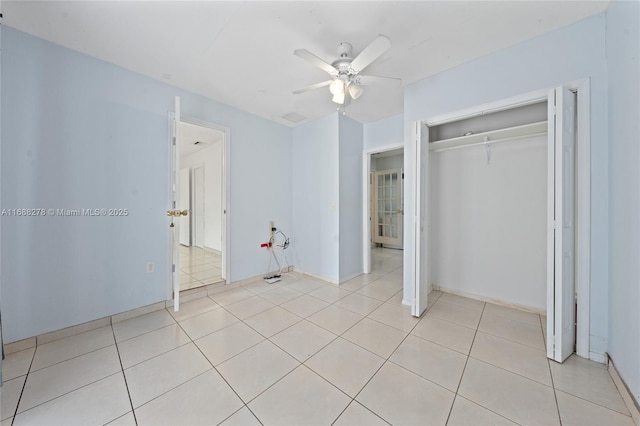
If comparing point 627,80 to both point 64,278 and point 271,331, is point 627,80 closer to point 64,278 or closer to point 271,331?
point 271,331

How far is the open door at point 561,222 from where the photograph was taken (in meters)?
1.75

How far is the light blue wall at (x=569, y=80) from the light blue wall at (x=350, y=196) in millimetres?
1540

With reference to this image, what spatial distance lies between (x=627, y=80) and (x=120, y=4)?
3504 mm

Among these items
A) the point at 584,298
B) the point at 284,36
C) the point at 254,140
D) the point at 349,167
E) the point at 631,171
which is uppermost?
the point at 284,36

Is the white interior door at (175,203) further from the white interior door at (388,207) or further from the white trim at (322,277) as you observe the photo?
the white interior door at (388,207)

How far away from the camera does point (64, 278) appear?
2.10m

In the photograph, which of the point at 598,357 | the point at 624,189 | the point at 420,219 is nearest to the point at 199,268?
the point at 420,219

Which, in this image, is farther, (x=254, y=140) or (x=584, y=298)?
(x=254, y=140)

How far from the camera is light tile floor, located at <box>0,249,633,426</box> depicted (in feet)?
4.34

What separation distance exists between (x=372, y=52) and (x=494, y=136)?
1910mm

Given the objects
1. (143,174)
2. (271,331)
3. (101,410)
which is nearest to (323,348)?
(271,331)

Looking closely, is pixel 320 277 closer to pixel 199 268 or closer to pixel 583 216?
pixel 199 268

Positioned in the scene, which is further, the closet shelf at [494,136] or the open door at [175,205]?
the open door at [175,205]

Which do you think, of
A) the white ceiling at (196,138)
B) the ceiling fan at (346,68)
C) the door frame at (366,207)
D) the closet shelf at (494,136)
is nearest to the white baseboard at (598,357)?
the closet shelf at (494,136)
